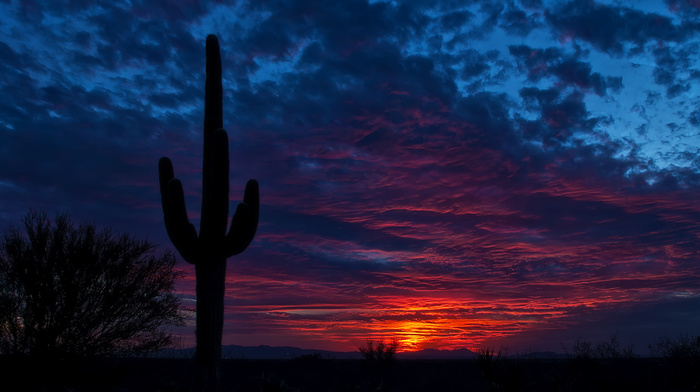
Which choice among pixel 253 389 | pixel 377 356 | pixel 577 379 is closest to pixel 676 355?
pixel 577 379

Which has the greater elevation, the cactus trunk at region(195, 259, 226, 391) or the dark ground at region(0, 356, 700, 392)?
the cactus trunk at region(195, 259, 226, 391)

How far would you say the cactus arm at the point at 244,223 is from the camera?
10711 millimetres

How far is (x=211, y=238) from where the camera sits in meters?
10.8

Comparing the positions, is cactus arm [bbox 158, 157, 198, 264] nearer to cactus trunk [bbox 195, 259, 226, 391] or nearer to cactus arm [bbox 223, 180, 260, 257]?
cactus trunk [bbox 195, 259, 226, 391]

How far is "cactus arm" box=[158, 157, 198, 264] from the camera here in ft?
33.7

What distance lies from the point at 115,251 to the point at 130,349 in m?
3.30

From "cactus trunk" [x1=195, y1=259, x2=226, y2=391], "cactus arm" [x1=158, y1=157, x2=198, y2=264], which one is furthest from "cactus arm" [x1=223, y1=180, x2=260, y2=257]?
"cactus arm" [x1=158, y1=157, x2=198, y2=264]

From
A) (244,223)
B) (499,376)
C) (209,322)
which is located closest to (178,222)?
(244,223)

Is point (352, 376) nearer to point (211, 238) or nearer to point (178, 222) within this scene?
point (211, 238)

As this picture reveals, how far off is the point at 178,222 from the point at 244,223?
49.9 inches

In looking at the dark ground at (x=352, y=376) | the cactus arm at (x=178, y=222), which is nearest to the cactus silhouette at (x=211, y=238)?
the cactus arm at (x=178, y=222)

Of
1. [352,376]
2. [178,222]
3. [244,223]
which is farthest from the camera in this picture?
[352,376]

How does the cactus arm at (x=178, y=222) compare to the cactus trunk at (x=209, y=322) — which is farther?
the cactus trunk at (x=209, y=322)

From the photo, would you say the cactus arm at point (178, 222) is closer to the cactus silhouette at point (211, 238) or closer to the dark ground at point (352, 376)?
the cactus silhouette at point (211, 238)
